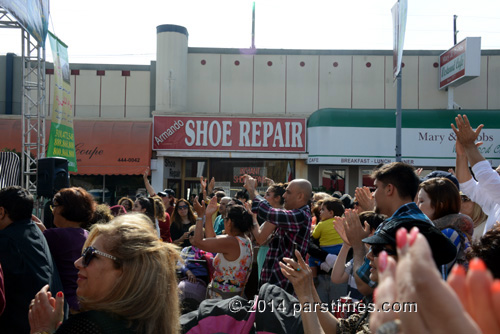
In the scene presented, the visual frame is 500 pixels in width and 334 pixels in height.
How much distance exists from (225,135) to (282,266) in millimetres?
15258

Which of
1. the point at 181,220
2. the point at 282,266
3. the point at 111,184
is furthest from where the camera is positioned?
the point at 111,184

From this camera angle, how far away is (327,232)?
5262mm

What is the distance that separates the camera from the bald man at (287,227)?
4523 millimetres

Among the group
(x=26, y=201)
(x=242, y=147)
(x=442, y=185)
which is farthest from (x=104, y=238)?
(x=242, y=147)

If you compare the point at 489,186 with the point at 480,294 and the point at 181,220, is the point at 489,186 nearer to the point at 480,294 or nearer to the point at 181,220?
the point at 480,294

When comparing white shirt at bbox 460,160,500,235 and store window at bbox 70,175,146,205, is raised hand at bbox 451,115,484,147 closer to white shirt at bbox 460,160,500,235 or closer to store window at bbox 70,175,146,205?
white shirt at bbox 460,160,500,235

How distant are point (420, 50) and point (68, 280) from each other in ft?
62.4

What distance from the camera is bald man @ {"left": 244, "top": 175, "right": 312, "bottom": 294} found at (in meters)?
4.52

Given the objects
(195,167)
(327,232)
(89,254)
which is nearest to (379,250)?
(89,254)

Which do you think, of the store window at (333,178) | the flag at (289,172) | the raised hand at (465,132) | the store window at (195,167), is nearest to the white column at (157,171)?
the store window at (195,167)

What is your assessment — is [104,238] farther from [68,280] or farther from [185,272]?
[185,272]

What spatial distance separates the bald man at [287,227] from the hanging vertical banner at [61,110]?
22.6 ft

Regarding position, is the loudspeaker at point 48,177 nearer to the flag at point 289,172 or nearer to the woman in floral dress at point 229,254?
the woman in floral dress at point 229,254

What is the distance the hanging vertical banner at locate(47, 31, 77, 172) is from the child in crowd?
6889 mm
